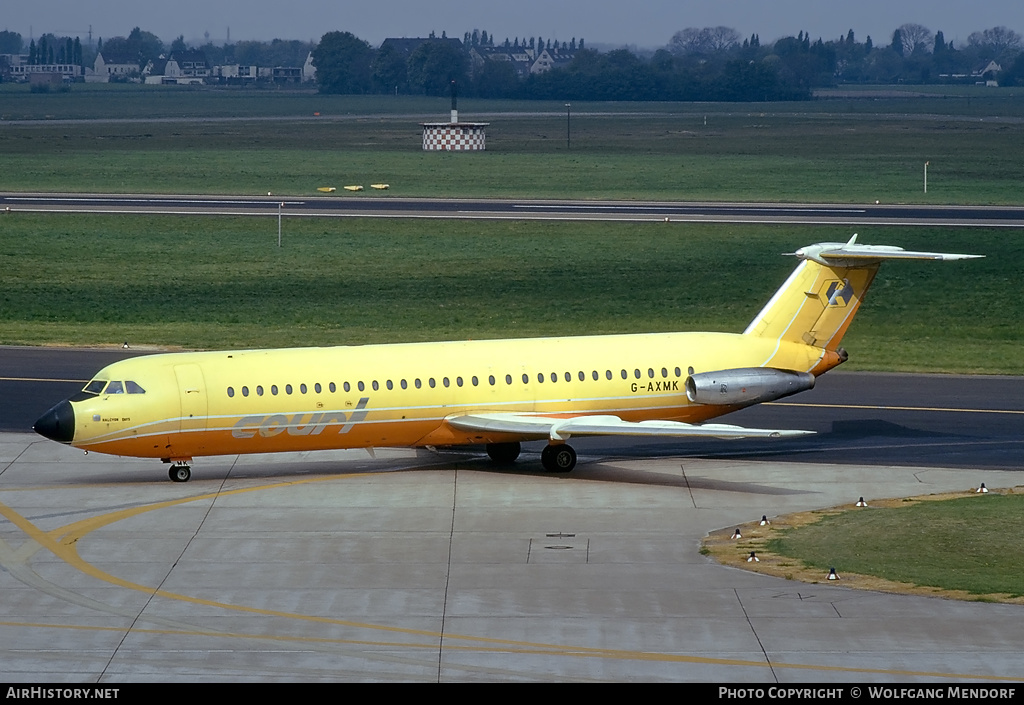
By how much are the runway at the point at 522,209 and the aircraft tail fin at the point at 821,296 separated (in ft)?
144

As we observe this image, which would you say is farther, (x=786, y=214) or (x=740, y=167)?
(x=740, y=167)

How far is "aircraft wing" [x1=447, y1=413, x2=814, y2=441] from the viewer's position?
3635cm

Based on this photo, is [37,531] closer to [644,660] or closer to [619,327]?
[644,660]

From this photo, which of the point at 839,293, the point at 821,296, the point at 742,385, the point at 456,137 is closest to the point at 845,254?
the point at 839,293

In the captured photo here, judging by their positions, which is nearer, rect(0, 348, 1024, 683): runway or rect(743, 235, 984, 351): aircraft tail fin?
rect(0, 348, 1024, 683): runway

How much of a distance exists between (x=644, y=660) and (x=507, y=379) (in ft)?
49.8

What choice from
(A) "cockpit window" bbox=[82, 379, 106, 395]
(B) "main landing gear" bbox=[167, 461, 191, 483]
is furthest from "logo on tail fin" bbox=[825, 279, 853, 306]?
(A) "cockpit window" bbox=[82, 379, 106, 395]

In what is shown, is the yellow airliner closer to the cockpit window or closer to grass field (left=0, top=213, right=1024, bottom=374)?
the cockpit window

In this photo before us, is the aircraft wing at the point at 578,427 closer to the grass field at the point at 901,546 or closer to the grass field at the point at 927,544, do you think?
the grass field at the point at 901,546

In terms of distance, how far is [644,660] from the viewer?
79.2 feet

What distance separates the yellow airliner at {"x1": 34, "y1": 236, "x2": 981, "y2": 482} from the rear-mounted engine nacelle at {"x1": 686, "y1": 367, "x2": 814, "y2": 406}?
0.04 metres

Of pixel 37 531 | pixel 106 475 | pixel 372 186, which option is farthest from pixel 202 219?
pixel 37 531

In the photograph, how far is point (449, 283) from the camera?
6956cm

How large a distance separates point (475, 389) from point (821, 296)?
1011 centimetres
